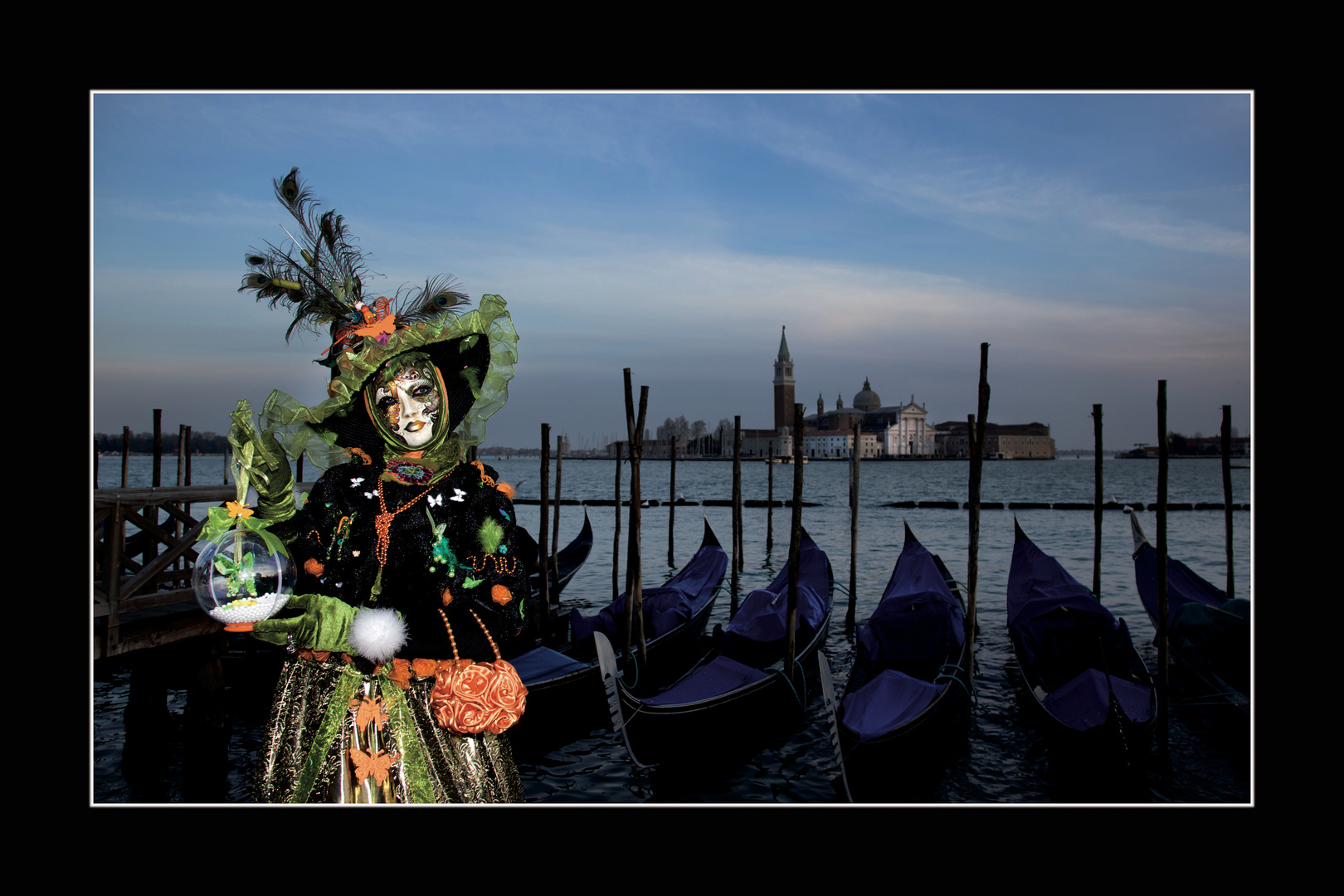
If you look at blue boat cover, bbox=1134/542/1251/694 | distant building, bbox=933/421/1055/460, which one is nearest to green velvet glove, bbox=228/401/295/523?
blue boat cover, bbox=1134/542/1251/694

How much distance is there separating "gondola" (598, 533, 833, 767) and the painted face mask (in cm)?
323

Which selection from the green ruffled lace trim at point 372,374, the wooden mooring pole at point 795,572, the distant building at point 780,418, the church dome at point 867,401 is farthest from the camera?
the church dome at point 867,401

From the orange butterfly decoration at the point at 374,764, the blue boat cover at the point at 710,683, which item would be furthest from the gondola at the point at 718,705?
the orange butterfly decoration at the point at 374,764

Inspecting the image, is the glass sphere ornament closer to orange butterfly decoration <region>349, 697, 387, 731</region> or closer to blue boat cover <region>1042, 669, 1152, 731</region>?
orange butterfly decoration <region>349, 697, 387, 731</region>

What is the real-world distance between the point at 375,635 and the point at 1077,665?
6595 millimetres

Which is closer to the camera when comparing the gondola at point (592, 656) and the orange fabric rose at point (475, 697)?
the orange fabric rose at point (475, 697)

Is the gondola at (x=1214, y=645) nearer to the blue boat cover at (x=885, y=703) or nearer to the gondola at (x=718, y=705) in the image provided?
the blue boat cover at (x=885, y=703)

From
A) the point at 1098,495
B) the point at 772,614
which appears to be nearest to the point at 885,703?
the point at 772,614

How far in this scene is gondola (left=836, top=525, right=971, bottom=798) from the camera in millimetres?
4918

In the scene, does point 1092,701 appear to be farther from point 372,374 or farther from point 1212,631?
point 372,374

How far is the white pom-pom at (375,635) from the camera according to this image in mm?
1770

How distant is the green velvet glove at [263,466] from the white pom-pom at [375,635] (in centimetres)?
35

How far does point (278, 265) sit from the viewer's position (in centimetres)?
205

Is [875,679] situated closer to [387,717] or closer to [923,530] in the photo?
A: [387,717]
